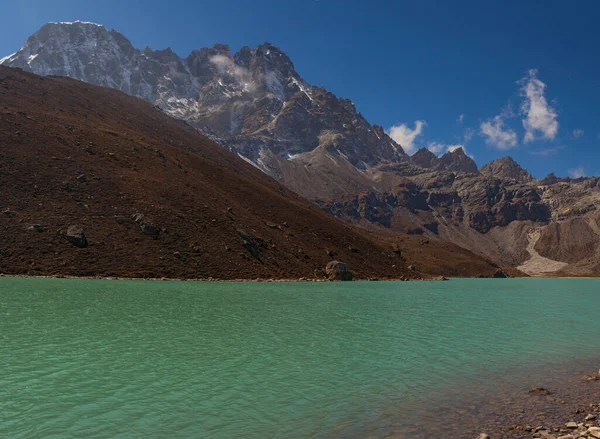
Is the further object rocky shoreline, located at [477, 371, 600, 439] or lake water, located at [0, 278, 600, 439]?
lake water, located at [0, 278, 600, 439]

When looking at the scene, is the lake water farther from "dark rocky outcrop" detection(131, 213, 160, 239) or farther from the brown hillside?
"dark rocky outcrop" detection(131, 213, 160, 239)

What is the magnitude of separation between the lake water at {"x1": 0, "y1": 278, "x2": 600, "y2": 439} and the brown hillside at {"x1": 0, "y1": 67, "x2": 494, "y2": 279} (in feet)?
112

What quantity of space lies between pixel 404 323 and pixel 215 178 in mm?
100610

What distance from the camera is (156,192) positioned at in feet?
320

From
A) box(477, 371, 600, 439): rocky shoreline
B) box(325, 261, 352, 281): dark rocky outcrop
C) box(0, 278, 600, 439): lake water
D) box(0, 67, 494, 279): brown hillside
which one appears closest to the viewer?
box(477, 371, 600, 439): rocky shoreline

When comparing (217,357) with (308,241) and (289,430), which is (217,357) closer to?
(289,430)

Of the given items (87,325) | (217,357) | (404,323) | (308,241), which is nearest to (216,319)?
(87,325)

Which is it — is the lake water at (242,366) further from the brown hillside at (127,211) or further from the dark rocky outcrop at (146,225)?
the dark rocky outcrop at (146,225)

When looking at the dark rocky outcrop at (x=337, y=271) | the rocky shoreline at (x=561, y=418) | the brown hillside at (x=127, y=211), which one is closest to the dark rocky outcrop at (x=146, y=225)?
the brown hillside at (x=127, y=211)

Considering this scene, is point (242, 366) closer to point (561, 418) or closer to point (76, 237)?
point (561, 418)

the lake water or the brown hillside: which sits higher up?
the brown hillside

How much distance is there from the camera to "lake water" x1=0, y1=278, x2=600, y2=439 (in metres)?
14.0

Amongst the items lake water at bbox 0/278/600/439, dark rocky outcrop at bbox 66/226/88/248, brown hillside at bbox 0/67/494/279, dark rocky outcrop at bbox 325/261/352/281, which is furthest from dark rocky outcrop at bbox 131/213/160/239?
dark rocky outcrop at bbox 325/261/352/281

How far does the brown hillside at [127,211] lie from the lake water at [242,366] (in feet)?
112
